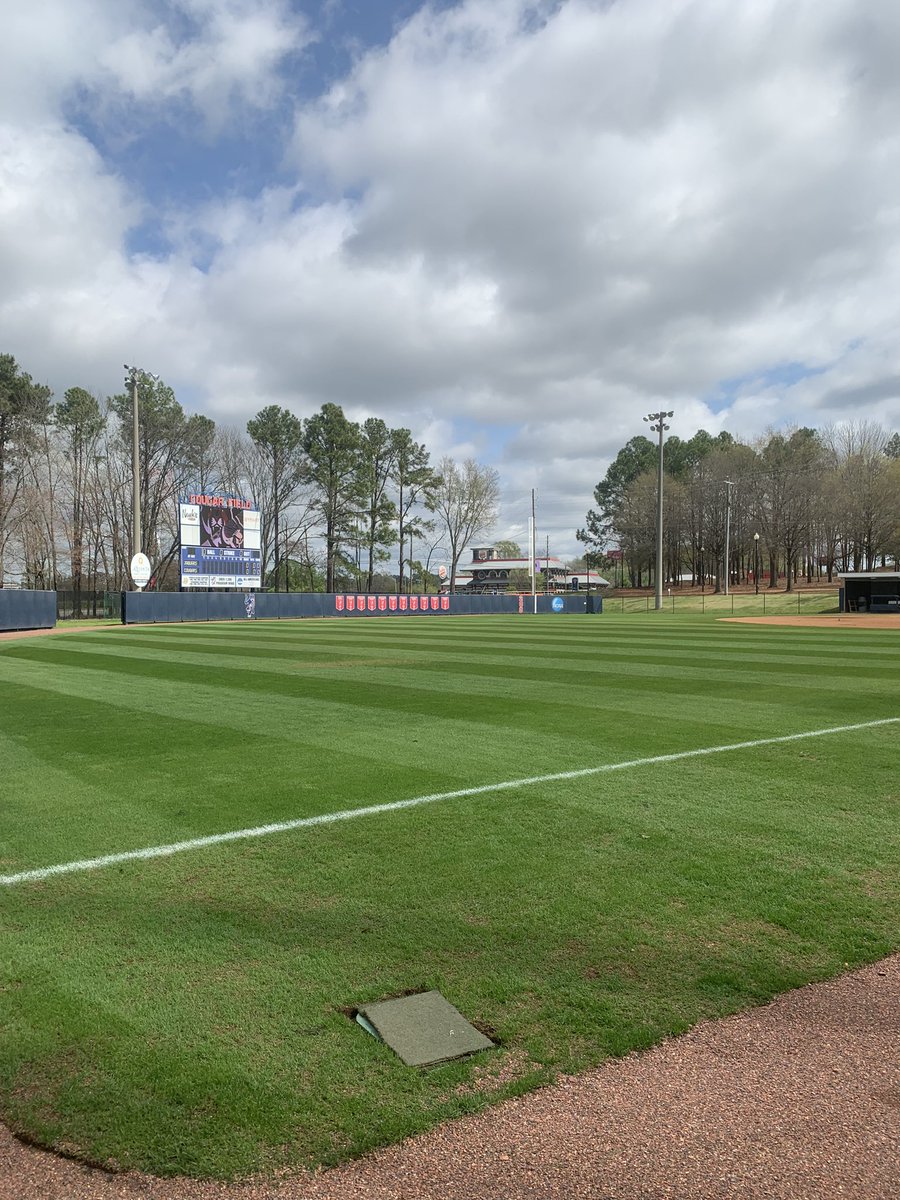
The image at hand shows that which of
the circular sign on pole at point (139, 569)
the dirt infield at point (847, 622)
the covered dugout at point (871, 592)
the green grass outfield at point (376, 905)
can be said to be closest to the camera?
the green grass outfield at point (376, 905)

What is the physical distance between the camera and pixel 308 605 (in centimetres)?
4450

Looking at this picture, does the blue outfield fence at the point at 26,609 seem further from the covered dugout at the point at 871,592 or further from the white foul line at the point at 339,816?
the covered dugout at the point at 871,592

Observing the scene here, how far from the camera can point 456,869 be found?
13.8 ft

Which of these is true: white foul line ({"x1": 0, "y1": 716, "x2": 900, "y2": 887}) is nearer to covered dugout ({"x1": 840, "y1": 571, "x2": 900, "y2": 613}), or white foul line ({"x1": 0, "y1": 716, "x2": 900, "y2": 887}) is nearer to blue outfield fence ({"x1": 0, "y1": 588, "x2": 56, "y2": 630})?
blue outfield fence ({"x1": 0, "y1": 588, "x2": 56, "y2": 630})

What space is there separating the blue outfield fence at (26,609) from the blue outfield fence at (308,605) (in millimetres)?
4183

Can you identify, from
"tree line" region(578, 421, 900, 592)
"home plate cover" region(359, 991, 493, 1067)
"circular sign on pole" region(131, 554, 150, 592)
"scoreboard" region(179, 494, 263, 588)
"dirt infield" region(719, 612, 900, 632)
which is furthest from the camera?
"tree line" region(578, 421, 900, 592)

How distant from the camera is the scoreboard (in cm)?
3966

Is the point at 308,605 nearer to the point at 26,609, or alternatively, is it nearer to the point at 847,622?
the point at 26,609

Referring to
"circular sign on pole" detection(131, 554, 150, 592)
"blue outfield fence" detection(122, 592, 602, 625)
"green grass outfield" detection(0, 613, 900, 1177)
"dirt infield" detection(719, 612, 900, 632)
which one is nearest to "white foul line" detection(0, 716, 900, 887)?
"green grass outfield" detection(0, 613, 900, 1177)

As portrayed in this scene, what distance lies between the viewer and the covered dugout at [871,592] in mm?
42656

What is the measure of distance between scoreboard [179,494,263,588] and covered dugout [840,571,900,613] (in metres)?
34.4

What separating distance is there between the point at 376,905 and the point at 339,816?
1477 millimetres

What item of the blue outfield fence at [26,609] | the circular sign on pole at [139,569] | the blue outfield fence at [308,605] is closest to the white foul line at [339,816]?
the blue outfield fence at [26,609]

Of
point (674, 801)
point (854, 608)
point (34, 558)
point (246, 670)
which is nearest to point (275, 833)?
point (674, 801)
